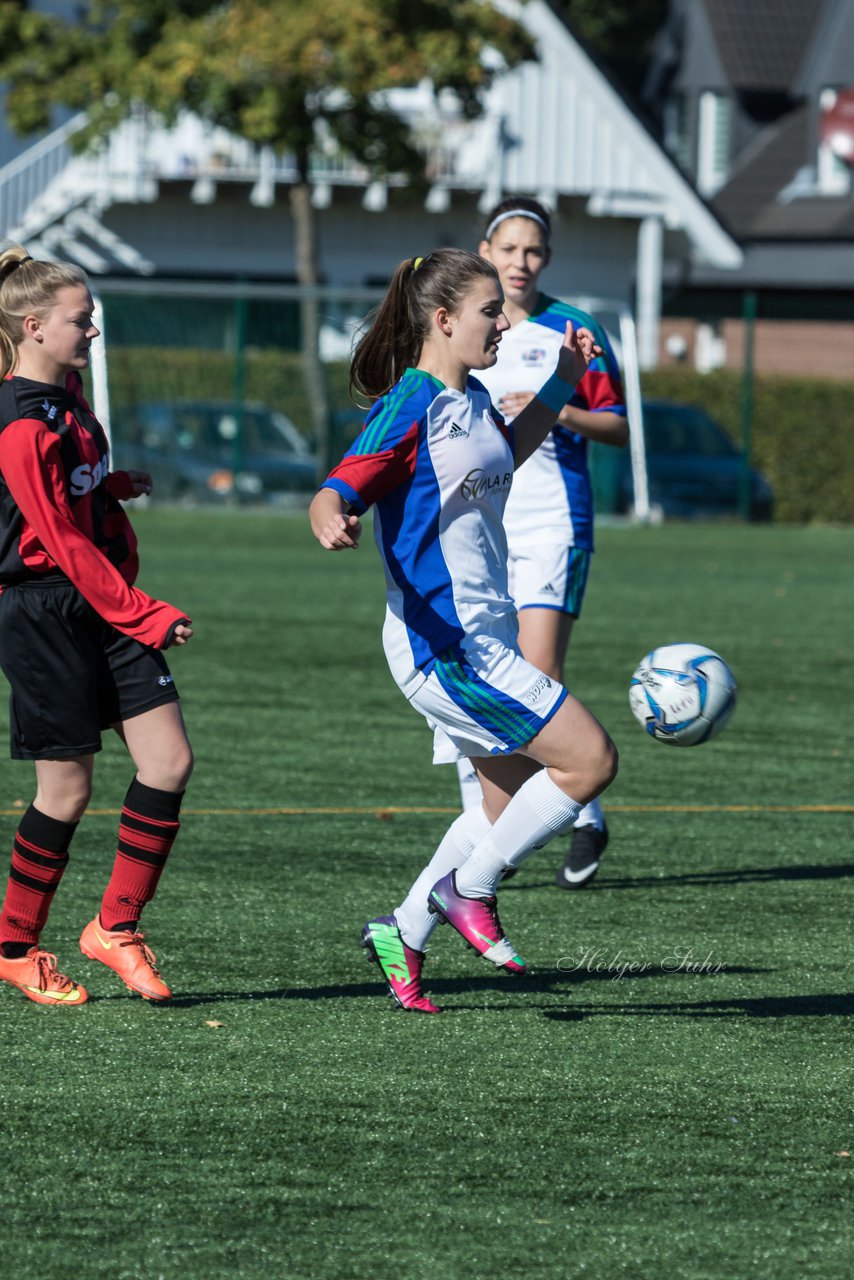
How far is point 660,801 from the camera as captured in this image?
27.5 ft

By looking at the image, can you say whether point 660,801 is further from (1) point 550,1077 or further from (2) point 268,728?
(1) point 550,1077

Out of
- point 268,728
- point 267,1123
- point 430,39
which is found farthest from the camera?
point 430,39

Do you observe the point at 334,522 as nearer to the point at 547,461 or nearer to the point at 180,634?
the point at 180,634

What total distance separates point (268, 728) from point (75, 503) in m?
4.97

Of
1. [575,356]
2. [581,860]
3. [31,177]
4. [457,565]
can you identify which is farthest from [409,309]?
[31,177]

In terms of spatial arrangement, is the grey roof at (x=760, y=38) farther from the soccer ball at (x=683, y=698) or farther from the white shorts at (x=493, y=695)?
the white shorts at (x=493, y=695)

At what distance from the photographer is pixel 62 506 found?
15.6 feet

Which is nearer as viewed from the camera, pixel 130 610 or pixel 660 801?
pixel 130 610

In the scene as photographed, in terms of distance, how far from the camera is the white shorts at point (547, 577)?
6.82m

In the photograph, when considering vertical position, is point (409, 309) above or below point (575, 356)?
above

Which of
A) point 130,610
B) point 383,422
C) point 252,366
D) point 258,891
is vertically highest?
point 383,422

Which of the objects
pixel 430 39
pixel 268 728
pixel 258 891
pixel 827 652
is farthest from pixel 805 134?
pixel 258 891

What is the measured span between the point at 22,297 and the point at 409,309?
36.3 inches

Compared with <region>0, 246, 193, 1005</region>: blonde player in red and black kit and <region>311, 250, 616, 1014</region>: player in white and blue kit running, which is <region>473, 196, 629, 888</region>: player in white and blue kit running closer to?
<region>311, 250, 616, 1014</region>: player in white and blue kit running
